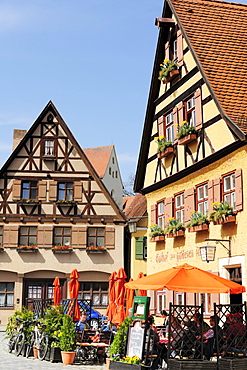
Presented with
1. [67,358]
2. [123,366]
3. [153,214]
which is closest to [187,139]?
[153,214]

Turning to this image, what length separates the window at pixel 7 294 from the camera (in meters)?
29.4

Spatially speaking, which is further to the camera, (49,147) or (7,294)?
(49,147)

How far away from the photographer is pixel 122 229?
30.3 metres

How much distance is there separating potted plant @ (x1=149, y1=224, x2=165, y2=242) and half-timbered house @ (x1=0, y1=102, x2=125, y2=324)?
1066cm

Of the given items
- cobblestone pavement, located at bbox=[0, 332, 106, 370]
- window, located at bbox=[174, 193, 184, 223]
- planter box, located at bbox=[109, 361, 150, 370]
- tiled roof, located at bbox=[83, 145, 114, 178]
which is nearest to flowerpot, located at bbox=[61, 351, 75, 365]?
cobblestone pavement, located at bbox=[0, 332, 106, 370]

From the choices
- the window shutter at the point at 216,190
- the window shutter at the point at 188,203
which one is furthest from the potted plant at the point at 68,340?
the window shutter at the point at 188,203

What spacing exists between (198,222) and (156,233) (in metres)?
3.57

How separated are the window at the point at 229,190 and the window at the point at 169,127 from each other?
3899 millimetres

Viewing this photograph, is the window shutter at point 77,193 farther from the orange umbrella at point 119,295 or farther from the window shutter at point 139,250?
the orange umbrella at point 119,295

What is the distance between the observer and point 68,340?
1313 cm

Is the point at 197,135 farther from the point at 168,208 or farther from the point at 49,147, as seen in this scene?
the point at 49,147

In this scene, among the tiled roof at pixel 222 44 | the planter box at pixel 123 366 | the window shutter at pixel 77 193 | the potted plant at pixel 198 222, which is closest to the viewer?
the planter box at pixel 123 366

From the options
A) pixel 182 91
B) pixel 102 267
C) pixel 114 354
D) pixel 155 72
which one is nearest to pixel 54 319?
pixel 114 354

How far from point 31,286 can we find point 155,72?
1493cm
